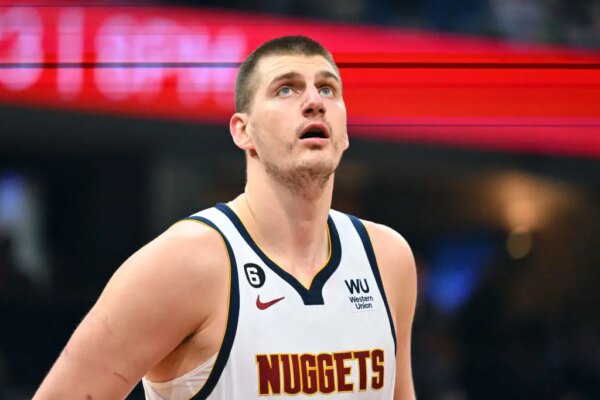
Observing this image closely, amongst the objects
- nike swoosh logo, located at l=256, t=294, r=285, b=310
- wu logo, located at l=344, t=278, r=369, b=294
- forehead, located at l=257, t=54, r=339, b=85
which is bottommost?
nike swoosh logo, located at l=256, t=294, r=285, b=310

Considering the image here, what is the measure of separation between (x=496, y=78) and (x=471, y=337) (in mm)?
1180

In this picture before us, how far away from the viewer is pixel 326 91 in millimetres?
2170

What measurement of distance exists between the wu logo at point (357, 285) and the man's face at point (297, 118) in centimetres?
28

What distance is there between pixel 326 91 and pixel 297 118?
0.14 m

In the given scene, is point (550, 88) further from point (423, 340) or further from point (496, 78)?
point (423, 340)

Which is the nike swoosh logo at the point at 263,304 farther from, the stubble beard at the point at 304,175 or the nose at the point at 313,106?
the nose at the point at 313,106

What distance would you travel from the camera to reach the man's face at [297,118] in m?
2.07

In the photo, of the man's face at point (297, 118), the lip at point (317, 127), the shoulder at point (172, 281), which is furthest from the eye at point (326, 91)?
the shoulder at point (172, 281)

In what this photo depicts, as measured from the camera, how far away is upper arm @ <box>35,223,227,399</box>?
193 cm

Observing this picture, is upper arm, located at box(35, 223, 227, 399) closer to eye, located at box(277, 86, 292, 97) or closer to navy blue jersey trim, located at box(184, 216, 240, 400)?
navy blue jersey trim, located at box(184, 216, 240, 400)

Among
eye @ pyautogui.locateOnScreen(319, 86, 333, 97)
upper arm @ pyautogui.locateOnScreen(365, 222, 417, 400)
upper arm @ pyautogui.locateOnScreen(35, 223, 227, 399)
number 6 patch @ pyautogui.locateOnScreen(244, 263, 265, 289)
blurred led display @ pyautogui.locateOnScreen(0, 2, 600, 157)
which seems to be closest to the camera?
upper arm @ pyautogui.locateOnScreen(35, 223, 227, 399)

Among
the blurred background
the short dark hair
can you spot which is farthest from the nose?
the blurred background

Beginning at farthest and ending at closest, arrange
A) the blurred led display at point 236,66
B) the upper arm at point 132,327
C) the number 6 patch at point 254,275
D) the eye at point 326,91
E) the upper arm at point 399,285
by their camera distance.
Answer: the blurred led display at point 236,66, the upper arm at point 399,285, the eye at point 326,91, the number 6 patch at point 254,275, the upper arm at point 132,327

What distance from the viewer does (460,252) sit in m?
4.14
